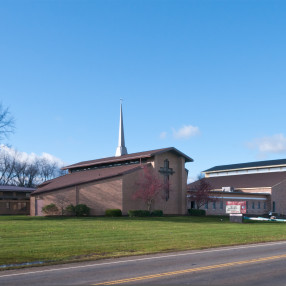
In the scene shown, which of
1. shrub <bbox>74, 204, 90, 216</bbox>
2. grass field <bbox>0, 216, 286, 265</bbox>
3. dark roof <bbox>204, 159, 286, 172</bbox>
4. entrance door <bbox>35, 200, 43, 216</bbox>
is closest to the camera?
grass field <bbox>0, 216, 286, 265</bbox>

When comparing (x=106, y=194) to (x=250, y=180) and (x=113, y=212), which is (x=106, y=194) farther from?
(x=250, y=180)

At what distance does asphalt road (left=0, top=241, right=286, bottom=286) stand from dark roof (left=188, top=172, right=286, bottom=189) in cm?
5295

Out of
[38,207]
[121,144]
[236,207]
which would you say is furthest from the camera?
[121,144]

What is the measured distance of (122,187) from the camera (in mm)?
48562

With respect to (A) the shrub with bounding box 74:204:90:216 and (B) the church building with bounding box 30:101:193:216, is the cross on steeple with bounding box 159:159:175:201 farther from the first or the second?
(A) the shrub with bounding box 74:204:90:216

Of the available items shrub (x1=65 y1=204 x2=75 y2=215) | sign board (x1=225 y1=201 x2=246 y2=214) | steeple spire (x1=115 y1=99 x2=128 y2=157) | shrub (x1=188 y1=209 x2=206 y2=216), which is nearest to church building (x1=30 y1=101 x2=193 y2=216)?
shrub (x1=188 y1=209 x2=206 y2=216)

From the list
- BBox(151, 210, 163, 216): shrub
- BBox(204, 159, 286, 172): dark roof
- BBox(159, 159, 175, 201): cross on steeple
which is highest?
BBox(204, 159, 286, 172): dark roof

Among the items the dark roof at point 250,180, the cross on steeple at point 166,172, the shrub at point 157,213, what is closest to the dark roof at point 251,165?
the dark roof at point 250,180

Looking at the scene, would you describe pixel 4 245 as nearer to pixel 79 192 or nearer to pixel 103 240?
pixel 103 240

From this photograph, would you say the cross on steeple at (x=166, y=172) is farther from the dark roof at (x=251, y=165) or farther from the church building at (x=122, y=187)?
the dark roof at (x=251, y=165)

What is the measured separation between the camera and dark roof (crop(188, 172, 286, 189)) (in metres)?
70.4

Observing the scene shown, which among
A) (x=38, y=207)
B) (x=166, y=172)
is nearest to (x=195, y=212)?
(x=166, y=172)

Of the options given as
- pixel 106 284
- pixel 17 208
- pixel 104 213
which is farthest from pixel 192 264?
pixel 17 208

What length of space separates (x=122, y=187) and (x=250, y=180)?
109ft
